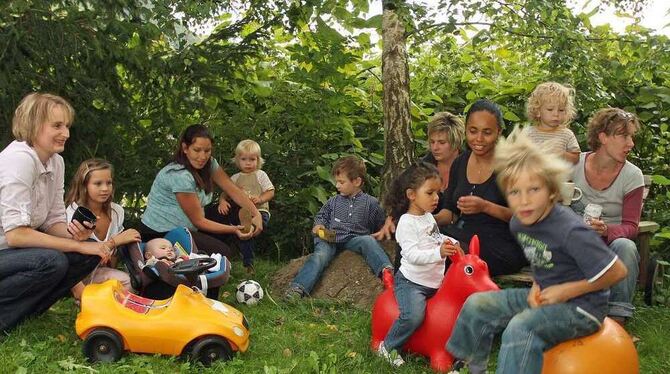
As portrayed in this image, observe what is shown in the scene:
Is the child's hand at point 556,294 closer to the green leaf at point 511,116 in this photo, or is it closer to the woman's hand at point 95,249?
the woman's hand at point 95,249

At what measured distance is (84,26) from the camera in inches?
220

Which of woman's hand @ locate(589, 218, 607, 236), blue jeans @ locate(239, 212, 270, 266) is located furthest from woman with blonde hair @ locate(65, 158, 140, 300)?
woman's hand @ locate(589, 218, 607, 236)

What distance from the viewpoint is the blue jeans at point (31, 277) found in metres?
4.42

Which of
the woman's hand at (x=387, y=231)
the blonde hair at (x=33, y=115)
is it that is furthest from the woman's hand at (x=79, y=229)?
the woman's hand at (x=387, y=231)

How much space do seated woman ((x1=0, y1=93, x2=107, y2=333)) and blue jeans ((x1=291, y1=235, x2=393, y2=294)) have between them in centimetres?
166

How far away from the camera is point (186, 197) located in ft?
19.1

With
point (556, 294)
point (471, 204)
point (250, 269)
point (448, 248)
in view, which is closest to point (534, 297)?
point (556, 294)

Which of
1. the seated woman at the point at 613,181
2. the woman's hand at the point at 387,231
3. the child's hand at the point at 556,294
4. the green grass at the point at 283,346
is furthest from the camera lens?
the woman's hand at the point at 387,231

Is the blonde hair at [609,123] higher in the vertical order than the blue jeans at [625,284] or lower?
higher

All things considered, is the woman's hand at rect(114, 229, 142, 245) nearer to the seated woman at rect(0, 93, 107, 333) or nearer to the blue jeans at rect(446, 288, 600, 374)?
the seated woman at rect(0, 93, 107, 333)

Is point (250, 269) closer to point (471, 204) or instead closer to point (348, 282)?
point (348, 282)

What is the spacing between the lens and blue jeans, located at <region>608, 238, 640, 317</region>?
4.71m

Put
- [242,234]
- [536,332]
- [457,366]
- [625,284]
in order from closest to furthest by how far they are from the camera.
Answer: [536,332] → [457,366] → [625,284] → [242,234]

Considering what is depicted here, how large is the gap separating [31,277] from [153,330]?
0.87 meters
